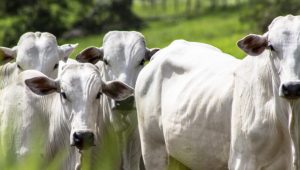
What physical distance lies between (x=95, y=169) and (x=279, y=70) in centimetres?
213

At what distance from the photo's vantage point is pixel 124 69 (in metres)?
12.5

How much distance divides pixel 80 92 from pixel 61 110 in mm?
466

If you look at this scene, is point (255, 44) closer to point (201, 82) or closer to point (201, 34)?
point (201, 82)

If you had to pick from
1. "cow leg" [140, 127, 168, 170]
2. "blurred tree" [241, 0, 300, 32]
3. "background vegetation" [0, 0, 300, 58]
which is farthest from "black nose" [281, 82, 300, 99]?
"background vegetation" [0, 0, 300, 58]

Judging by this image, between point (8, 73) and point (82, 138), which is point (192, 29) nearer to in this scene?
point (8, 73)

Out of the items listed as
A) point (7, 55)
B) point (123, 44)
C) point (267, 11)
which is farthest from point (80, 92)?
point (267, 11)

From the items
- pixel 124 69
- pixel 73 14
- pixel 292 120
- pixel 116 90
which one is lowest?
pixel 73 14

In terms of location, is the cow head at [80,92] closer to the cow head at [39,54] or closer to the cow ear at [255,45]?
the cow ear at [255,45]

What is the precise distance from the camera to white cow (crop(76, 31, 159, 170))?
12.2 metres

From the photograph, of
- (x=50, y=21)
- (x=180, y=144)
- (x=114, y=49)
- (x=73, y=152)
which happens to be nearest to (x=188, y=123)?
(x=180, y=144)

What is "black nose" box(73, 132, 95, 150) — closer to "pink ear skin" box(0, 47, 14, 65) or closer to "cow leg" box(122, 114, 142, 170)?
"cow leg" box(122, 114, 142, 170)

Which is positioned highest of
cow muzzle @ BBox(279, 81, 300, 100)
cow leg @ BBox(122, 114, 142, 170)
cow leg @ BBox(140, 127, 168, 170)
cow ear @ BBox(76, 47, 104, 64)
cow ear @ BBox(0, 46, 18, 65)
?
cow muzzle @ BBox(279, 81, 300, 100)

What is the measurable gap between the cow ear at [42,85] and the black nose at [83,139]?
84 cm

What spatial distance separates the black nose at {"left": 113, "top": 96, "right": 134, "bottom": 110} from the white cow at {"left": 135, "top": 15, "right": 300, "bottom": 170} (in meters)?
0.32
